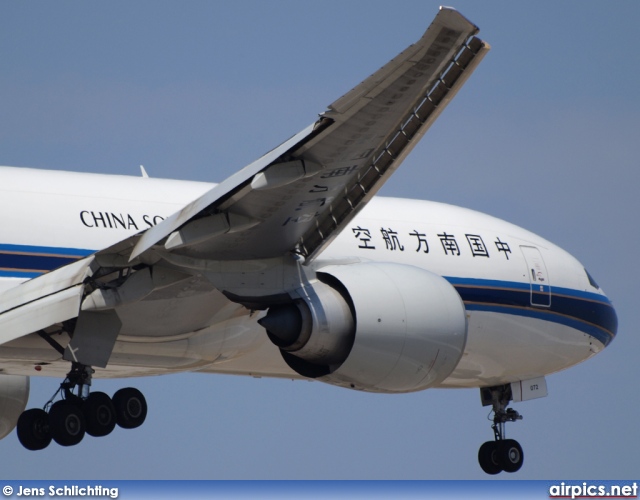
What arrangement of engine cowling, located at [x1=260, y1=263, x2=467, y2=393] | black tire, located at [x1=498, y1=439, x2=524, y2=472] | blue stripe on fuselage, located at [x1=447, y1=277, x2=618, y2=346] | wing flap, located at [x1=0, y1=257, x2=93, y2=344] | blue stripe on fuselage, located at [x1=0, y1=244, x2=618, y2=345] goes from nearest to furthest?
wing flap, located at [x1=0, y1=257, x2=93, y2=344], engine cowling, located at [x1=260, y1=263, x2=467, y2=393], blue stripe on fuselage, located at [x1=0, y1=244, x2=618, y2=345], blue stripe on fuselage, located at [x1=447, y1=277, x2=618, y2=346], black tire, located at [x1=498, y1=439, x2=524, y2=472]

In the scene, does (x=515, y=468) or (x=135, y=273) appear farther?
(x=515, y=468)

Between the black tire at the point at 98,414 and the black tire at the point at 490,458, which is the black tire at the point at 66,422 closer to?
the black tire at the point at 98,414

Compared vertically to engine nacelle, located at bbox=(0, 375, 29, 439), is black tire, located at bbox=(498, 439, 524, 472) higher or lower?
lower

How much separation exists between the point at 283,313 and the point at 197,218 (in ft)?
6.88

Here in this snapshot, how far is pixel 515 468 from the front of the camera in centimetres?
2205

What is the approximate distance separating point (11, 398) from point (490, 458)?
24.6 feet

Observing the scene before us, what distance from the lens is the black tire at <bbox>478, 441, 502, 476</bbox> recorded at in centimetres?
2197

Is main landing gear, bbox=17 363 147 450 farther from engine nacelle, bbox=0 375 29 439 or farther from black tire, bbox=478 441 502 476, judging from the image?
black tire, bbox=478 441 502 476

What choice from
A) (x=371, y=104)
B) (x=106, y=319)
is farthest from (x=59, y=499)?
(x=371, y=104)

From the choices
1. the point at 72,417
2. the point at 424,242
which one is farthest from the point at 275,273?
the point at 424,242

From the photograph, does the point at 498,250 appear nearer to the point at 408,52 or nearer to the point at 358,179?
the point at 358,179

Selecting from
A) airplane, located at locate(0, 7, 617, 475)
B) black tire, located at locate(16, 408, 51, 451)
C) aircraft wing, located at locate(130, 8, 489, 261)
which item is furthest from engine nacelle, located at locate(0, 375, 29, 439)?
aircraft wing, located at locate(130, 8, 489, 261)

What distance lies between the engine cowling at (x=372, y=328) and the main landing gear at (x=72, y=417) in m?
2.37

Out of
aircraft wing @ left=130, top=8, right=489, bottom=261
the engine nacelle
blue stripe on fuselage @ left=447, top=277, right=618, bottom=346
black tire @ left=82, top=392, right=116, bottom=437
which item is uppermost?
blue stripe on fuselage @ left=447, top=277, right=618, bottom=346
